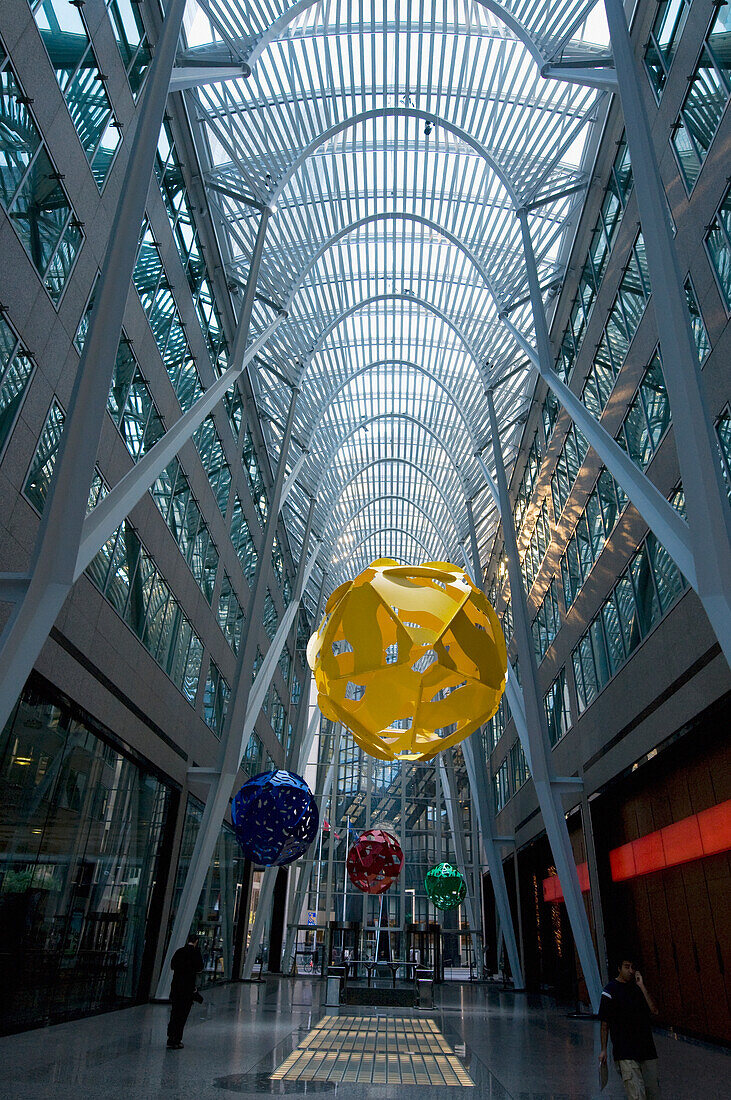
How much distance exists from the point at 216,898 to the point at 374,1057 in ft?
49.0

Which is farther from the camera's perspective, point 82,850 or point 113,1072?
point 82,850

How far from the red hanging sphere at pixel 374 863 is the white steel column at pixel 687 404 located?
677 inches

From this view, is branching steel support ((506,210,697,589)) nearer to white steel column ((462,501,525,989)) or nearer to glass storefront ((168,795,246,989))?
glass storefront ((168,795,246,989))

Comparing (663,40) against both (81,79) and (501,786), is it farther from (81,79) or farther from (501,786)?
(501,786)

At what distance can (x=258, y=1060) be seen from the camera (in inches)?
388

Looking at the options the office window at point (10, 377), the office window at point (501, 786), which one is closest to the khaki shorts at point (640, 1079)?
the office window at point (10, 377)

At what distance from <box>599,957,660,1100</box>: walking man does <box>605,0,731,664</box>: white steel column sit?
3.65 meters

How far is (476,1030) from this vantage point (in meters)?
14.8

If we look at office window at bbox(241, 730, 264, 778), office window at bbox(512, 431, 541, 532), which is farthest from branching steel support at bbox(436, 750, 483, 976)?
office window at bbox(512, 431, 541, 532)

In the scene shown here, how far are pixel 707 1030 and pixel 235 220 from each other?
2326cm

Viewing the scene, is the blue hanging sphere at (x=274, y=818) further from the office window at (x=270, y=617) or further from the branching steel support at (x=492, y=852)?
the office window at (x=270, y=617)

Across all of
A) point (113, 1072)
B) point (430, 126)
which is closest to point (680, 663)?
point (113, 1072)

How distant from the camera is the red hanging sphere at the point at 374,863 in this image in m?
23.4

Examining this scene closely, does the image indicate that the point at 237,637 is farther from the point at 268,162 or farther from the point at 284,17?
the point at 284,17
